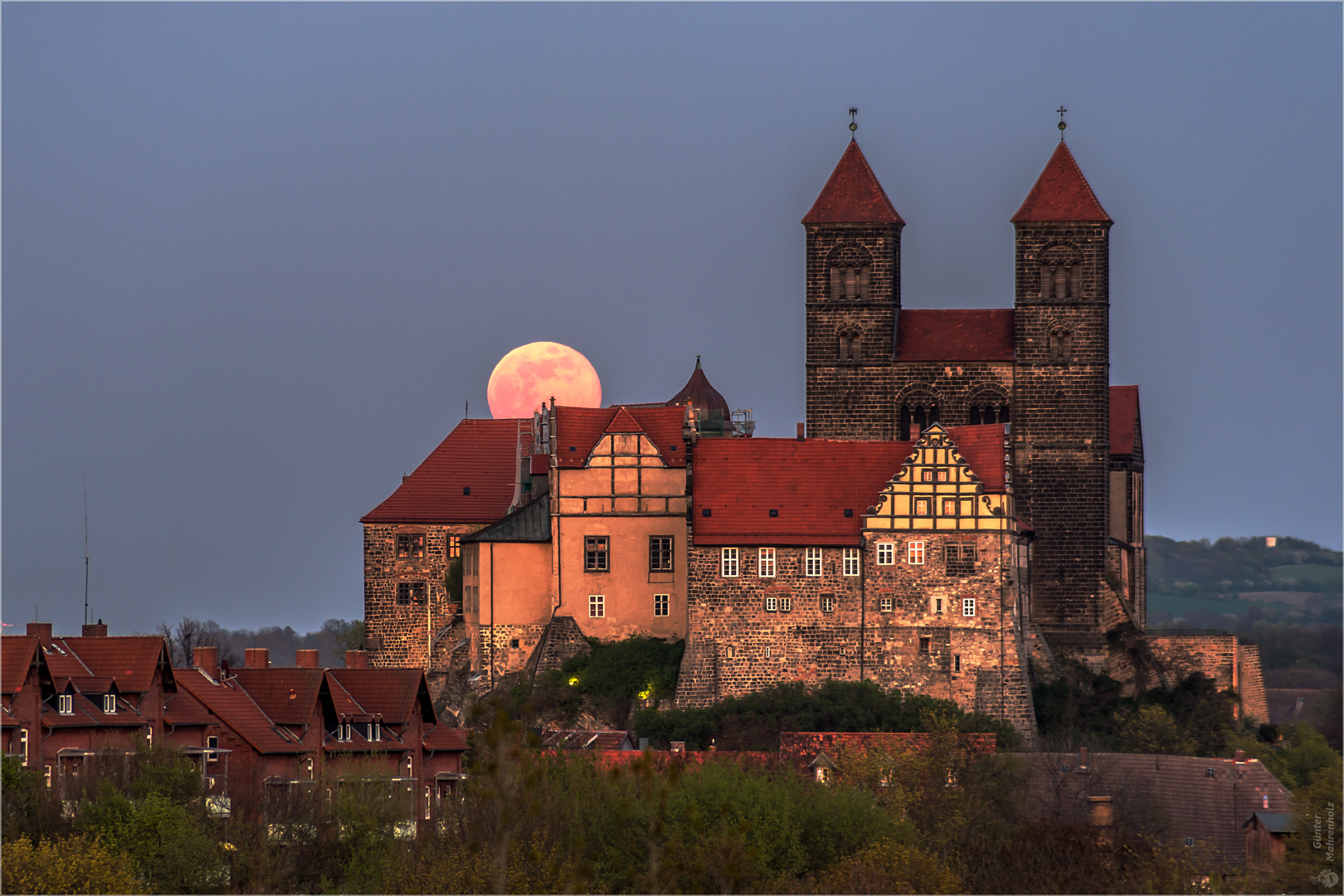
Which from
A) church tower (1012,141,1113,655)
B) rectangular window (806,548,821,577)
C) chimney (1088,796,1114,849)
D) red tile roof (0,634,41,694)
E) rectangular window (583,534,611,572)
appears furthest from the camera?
church tower (1012,141,1113,655)

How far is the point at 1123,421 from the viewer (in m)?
109

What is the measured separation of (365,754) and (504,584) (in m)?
18.5

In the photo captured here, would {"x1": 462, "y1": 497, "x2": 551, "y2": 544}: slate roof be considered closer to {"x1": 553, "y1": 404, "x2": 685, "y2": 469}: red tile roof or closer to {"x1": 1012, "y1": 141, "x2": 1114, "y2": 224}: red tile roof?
{"x1": 553, "y1": 404, "x2": 685, "y2": 469}: red tile roof

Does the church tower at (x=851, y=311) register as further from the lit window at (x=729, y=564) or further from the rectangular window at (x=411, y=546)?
the rectangular window at (x=411, y=546)

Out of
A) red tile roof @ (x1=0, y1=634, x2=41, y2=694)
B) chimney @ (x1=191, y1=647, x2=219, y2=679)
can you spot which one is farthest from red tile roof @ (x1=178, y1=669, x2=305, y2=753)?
red tile roof @ (x1=0, y1=634, x2=41, y2=694)

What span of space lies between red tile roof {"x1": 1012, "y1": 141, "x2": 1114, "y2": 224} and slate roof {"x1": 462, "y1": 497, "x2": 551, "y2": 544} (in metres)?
19.4


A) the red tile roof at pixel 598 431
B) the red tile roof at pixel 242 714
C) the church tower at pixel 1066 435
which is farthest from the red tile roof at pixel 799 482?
the red tile roof at pixel 242 714

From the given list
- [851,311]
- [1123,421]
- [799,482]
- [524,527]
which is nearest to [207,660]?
[524,527]

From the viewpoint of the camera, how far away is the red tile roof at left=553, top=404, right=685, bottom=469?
3755 inches

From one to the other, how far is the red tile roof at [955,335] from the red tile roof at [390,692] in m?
27.2

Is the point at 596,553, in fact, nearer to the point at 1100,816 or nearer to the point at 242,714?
the point at 242,714

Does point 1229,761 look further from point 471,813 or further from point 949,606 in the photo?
point 471,813

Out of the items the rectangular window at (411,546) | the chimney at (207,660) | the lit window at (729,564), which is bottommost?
the chimney at (207,660)

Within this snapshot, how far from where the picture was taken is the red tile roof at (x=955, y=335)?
102 metres
